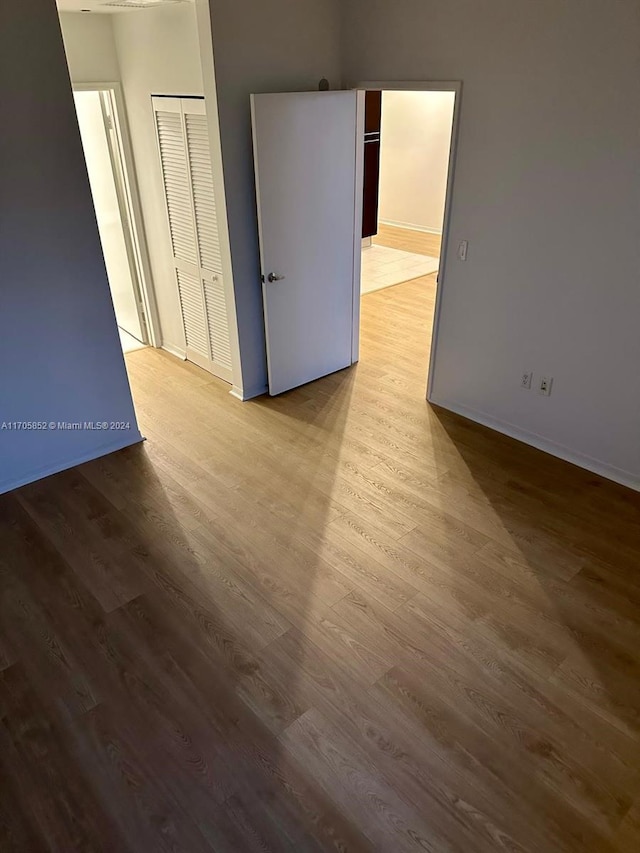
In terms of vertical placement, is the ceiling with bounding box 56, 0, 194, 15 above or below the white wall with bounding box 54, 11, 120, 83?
above

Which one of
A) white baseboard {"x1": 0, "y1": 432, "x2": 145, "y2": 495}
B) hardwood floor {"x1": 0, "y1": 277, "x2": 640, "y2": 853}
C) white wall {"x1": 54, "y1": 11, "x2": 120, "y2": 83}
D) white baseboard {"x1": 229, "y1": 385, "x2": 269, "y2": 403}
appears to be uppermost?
white wall {"x1": 54, "y1": 11, "x2": 120, "y2": 83}

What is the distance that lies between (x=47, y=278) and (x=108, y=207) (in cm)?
194

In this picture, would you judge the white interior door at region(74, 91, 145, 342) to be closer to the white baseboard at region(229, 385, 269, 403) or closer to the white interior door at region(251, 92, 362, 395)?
the white baseboard at region(229, 385, 269, 403)

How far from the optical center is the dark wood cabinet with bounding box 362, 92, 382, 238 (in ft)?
23.6

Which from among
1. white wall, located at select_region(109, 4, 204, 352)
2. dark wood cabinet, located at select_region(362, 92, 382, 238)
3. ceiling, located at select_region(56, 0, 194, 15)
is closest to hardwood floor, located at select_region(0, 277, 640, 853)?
white wall, located at select_region(109, 4, 204, 352)

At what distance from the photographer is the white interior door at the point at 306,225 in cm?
346

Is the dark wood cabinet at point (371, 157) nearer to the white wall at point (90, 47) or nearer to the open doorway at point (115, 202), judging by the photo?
the open doorway at point (115, 202)

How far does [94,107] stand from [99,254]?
6.09 ft

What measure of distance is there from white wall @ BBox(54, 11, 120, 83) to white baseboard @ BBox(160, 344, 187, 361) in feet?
6.46

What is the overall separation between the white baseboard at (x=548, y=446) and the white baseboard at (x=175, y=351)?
210 cm

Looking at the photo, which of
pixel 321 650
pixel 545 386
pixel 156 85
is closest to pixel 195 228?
pixel 156 85

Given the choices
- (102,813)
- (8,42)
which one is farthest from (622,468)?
(8,42)

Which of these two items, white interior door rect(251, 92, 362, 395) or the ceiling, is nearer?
the ceiling

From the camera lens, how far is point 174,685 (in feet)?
7.20
